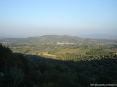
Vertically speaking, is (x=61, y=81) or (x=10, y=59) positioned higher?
(x=10, y=59)

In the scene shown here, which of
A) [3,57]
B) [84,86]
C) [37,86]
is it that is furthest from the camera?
[3,57]

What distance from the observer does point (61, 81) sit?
A: 12.3m

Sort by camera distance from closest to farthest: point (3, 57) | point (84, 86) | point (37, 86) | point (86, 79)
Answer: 1. point (37, 86)
2. point (84, 86)
3. point (3, 57)
4. point (86, 79)

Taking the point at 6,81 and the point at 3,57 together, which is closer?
the point at 6,81

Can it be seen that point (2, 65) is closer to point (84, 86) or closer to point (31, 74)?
point (31, 74)

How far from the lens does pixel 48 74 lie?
1369cm

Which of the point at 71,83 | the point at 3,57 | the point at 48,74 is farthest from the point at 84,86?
the point at 3,57

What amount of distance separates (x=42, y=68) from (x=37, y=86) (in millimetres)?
6919

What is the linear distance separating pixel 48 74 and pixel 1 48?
4030mm

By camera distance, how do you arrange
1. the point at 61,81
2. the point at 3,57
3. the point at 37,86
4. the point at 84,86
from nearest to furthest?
1. the point at 37,86
2. the point at 61,81
3. the point at 84,86
4. the point at 3,57

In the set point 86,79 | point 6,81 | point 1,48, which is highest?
point 1,48

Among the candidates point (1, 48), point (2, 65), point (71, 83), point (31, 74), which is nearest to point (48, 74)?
point (31, 74)

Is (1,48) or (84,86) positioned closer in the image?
(84,86)

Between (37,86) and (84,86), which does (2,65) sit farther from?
(84,86)
